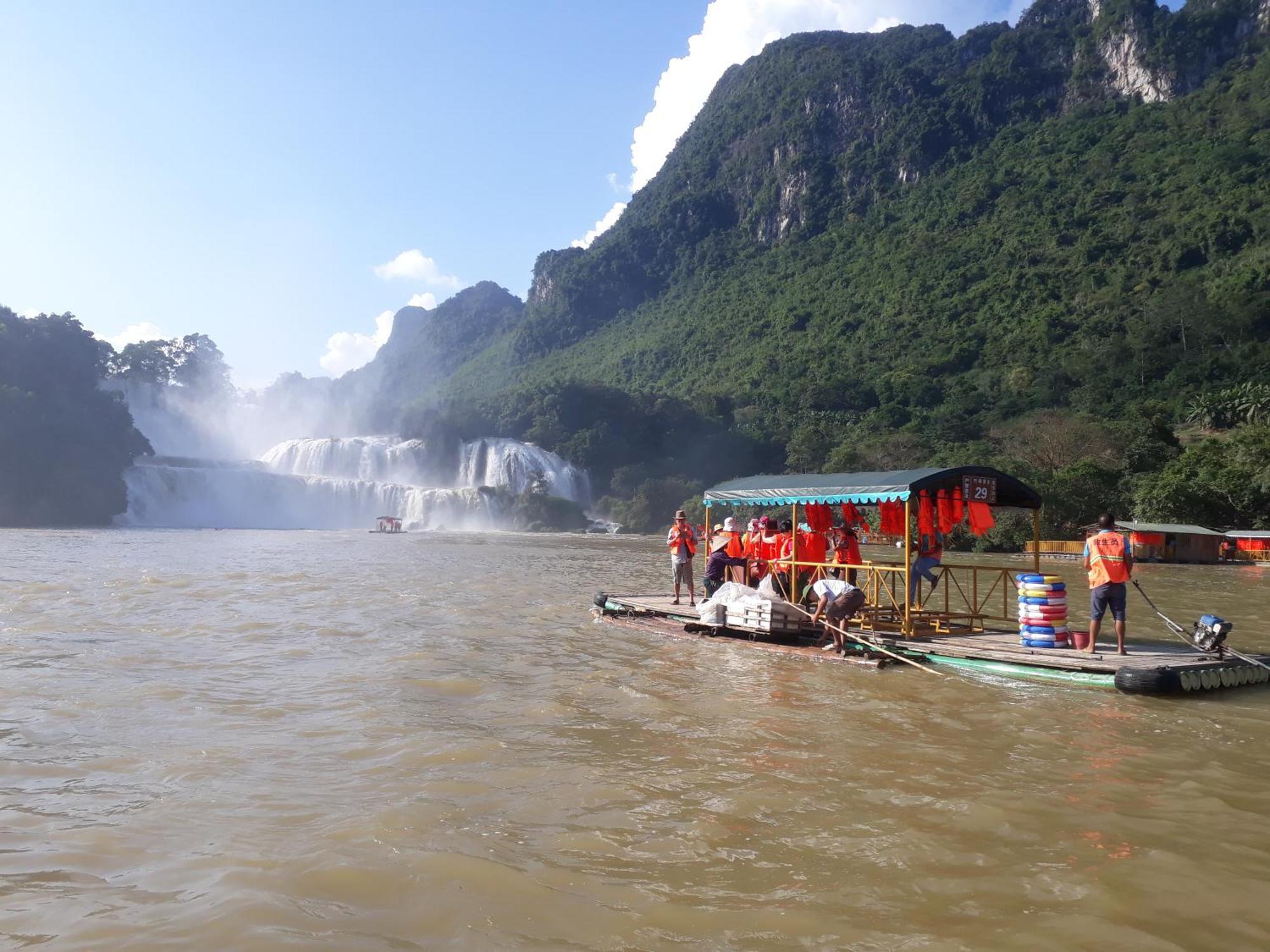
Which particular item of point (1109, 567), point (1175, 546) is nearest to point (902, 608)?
point (1109, 567)

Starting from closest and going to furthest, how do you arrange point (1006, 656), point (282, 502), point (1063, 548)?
point (1006, 656), point (1063, 548), point (282, 502)

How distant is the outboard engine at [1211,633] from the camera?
9.75m

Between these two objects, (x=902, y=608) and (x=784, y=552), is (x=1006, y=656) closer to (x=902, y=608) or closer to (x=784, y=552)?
(x=902, y=608)

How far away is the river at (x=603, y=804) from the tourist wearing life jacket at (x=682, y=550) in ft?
9.69

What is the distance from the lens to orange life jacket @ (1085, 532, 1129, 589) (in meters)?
9.24

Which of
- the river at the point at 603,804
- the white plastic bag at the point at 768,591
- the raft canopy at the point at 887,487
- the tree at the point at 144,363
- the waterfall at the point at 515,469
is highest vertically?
the tree at the point at 144,363

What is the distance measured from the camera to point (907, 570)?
10.8 metres

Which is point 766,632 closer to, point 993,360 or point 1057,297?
point 993,360

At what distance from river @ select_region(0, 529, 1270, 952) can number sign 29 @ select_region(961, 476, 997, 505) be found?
2.65 meters

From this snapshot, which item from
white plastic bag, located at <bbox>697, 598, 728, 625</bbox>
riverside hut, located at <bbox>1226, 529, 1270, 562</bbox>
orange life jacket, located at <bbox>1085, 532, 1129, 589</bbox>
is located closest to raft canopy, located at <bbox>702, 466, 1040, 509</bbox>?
orange life jacket, located at <bbox>1085, 532, 1129, 589</bbox>

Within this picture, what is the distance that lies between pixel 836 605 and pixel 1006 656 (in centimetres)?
215

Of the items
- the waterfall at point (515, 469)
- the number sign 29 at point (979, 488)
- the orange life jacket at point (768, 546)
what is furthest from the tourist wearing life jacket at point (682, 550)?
the waterfall at point (515, 469)

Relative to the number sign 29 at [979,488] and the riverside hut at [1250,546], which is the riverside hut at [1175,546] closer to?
the riverside hut at [1250,546]

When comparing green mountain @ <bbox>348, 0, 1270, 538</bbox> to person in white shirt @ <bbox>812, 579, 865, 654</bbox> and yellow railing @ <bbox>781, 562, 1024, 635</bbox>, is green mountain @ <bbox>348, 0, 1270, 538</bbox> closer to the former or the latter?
yellow railing @ <bbox>781, 562, 1024, 635</bbox>
